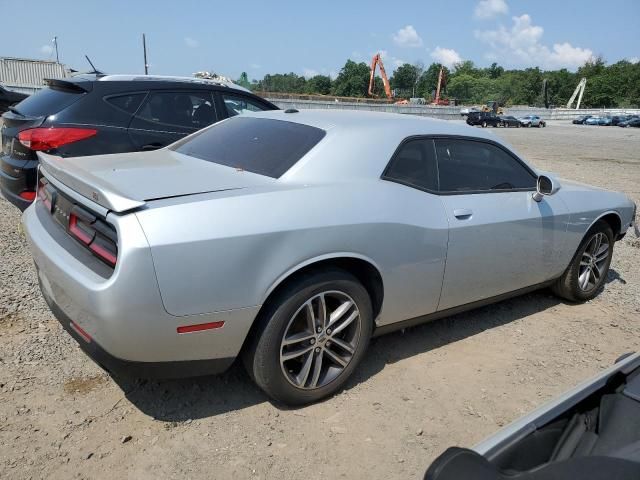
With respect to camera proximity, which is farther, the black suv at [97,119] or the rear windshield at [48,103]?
the rear windshield at [48,103]

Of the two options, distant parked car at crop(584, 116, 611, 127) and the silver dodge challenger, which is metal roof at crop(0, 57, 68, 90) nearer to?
the silver dodge challenger

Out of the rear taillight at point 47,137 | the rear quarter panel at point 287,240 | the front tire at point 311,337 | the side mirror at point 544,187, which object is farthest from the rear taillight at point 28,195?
the side mirror at point 544,187

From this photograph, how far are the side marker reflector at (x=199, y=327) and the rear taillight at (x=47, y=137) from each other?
318 cm

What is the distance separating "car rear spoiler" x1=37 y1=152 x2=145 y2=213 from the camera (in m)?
2.32

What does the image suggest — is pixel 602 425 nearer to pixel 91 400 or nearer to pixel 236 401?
pixel 236 401

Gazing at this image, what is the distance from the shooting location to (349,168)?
9.98ft

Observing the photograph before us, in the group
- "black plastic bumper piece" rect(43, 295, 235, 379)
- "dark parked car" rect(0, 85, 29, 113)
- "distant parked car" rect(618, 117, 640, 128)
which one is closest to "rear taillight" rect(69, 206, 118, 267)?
"black plastic bumper piece" rect(43, 295, 235, 379)

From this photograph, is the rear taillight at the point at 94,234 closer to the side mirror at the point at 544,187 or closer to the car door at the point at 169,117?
the car door at the point at 169,117

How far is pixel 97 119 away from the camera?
5.06 meters

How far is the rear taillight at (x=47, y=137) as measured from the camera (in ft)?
15.6

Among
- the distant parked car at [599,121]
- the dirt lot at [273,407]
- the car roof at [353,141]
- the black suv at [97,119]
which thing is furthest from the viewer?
the distant parked car at [599,121]

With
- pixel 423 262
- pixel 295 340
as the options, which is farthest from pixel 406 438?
pixel 423 262

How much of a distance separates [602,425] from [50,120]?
4.87 metres

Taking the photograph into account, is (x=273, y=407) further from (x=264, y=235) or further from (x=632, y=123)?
(x=632, y=123)
